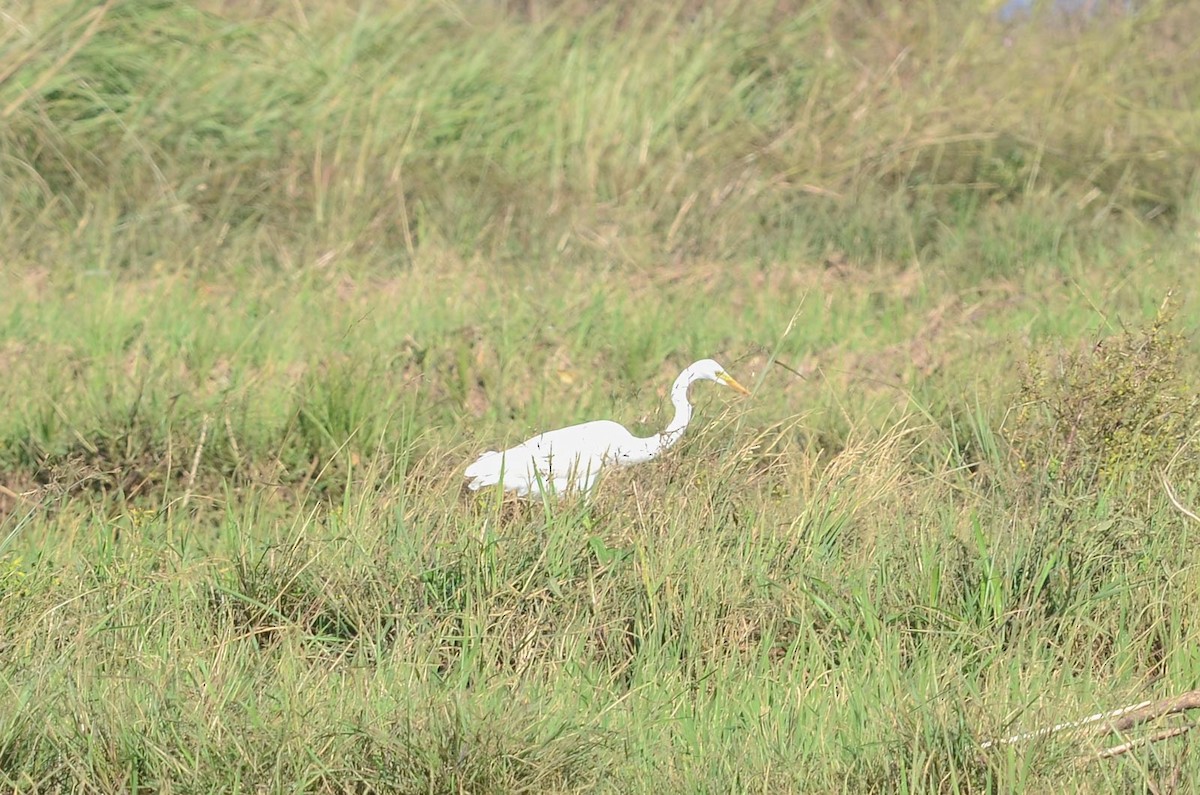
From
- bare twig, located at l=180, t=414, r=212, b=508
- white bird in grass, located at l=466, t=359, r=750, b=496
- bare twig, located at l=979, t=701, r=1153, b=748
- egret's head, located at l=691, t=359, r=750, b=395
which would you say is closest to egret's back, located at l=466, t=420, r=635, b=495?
white bird in grass, located at l=466, t=359, r=750, b=496

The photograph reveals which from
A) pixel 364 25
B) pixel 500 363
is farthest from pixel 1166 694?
pixel 364 25

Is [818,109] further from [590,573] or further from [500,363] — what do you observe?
[590,573]

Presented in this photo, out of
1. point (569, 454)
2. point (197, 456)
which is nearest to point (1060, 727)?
Answer: point (569, 454)

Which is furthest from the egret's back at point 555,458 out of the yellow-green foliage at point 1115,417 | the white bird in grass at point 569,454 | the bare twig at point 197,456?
the yellow-green foliage at point 1115,417

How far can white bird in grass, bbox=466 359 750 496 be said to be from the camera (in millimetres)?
4102

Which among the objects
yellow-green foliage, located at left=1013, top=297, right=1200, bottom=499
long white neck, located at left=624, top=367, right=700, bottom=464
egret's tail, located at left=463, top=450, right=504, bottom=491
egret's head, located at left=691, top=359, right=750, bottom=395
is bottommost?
egret's tail, located at left=463, top=450, right=504, bottom=491

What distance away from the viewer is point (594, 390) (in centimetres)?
541

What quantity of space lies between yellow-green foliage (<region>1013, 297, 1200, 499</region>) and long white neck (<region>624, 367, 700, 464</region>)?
0.86m

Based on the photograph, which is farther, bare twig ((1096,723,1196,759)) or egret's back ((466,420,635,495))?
egret's back ((466,420,635,495))

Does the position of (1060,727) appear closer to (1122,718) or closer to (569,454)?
(1122,718)

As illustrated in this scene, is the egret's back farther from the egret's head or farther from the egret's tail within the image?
the egret's head

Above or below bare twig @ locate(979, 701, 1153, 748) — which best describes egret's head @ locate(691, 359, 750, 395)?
above

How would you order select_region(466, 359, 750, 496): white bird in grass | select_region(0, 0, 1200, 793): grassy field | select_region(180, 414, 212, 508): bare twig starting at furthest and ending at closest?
select_region(180, 414, 212, 508): bare twig, select_region(466, 359, 750, 496): white bird in grass, select_region(0, 0, 1200, 793): grassy field

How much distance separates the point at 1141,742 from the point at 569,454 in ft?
5.65
